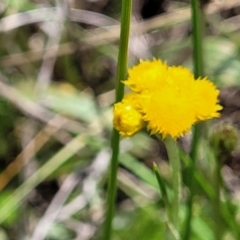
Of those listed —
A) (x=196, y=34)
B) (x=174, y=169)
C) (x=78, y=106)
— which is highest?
(x=78, y=106)

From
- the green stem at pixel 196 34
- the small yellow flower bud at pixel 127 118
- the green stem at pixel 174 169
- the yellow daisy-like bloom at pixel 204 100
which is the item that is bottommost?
the green stem at pixel 174 169

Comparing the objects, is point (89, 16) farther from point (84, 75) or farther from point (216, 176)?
point (216, 176)

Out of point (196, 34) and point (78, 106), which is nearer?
point (196, 34)

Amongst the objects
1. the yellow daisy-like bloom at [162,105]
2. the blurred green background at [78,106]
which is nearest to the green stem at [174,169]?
the yellow daisy-like bloom at [162,105]

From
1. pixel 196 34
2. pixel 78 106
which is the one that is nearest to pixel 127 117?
pixel 196 34

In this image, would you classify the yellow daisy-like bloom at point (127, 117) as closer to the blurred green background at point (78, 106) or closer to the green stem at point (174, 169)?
the green stem at point (174, 169)

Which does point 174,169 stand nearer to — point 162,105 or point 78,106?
point 162,105

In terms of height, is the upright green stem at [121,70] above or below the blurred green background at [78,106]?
below
